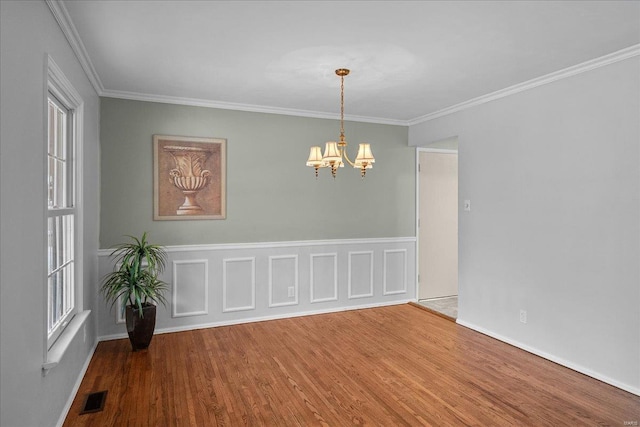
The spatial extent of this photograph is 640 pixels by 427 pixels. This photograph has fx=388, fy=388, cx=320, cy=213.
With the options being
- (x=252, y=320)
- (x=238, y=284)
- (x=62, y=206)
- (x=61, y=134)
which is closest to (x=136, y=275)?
(x=62, y=206)

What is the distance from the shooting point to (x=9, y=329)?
1639 mm

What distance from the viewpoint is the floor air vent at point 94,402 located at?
2.64m

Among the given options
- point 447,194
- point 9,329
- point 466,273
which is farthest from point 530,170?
point 9,329

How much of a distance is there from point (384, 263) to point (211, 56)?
11.5 feet

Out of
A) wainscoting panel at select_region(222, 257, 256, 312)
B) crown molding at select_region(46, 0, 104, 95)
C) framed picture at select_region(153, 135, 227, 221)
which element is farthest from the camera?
wainscoting panel at select_region(222, 257, 256, 312)

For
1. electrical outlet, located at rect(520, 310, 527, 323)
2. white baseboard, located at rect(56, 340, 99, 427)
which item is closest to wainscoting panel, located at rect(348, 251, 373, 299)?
electrical outlet, located at rect(520, 310, 527, 323)

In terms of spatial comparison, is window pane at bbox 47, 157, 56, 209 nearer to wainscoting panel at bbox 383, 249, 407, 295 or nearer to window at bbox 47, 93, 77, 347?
window at bbox 47, 93, 77, 347

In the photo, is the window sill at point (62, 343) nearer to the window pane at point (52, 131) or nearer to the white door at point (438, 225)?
the window pane at point (52, 131)

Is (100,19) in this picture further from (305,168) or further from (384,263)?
(384,263)

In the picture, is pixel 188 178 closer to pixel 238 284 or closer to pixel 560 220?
pixel 238 284

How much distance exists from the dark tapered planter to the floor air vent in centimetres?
76

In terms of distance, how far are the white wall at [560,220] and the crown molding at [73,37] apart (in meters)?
3.81

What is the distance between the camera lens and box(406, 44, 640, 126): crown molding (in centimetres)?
296

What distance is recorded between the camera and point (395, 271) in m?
5.48
